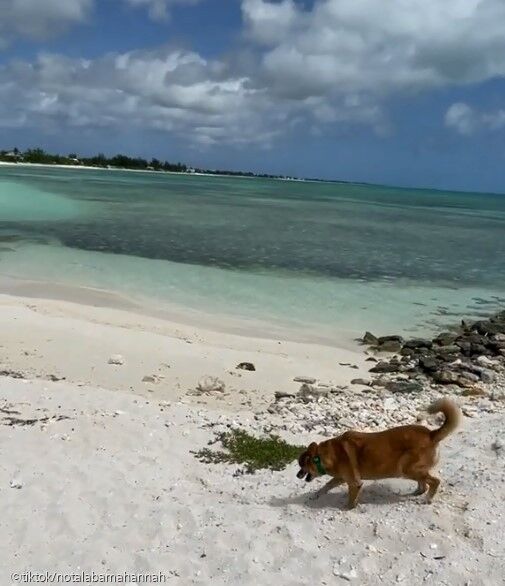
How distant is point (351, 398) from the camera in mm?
10328

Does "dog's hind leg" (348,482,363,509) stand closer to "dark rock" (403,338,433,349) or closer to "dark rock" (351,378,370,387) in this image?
"dark rock" (351,378,370,387)

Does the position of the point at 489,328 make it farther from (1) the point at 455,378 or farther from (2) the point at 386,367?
Result: (1) the point at 455,378

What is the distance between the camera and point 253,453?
7.74 m

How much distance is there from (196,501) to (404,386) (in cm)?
590

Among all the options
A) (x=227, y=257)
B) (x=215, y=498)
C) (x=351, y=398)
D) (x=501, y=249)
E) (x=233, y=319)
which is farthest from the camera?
(x=501, y=249)

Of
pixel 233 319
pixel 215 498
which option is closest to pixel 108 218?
pixel 233 319

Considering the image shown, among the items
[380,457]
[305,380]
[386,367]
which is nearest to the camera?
[380,457]

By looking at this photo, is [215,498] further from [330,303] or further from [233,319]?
[330,303]

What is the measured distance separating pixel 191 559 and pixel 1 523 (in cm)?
189

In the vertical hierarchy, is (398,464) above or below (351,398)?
above

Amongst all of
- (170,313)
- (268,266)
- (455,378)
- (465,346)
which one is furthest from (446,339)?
(268,266)

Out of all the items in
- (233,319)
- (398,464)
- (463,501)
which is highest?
(398,464)

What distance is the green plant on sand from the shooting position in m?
7.50

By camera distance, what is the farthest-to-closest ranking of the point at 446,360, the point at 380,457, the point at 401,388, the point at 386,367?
the point at 446,360, the point at 386,367, the point at 401,388, the point at 380,457
